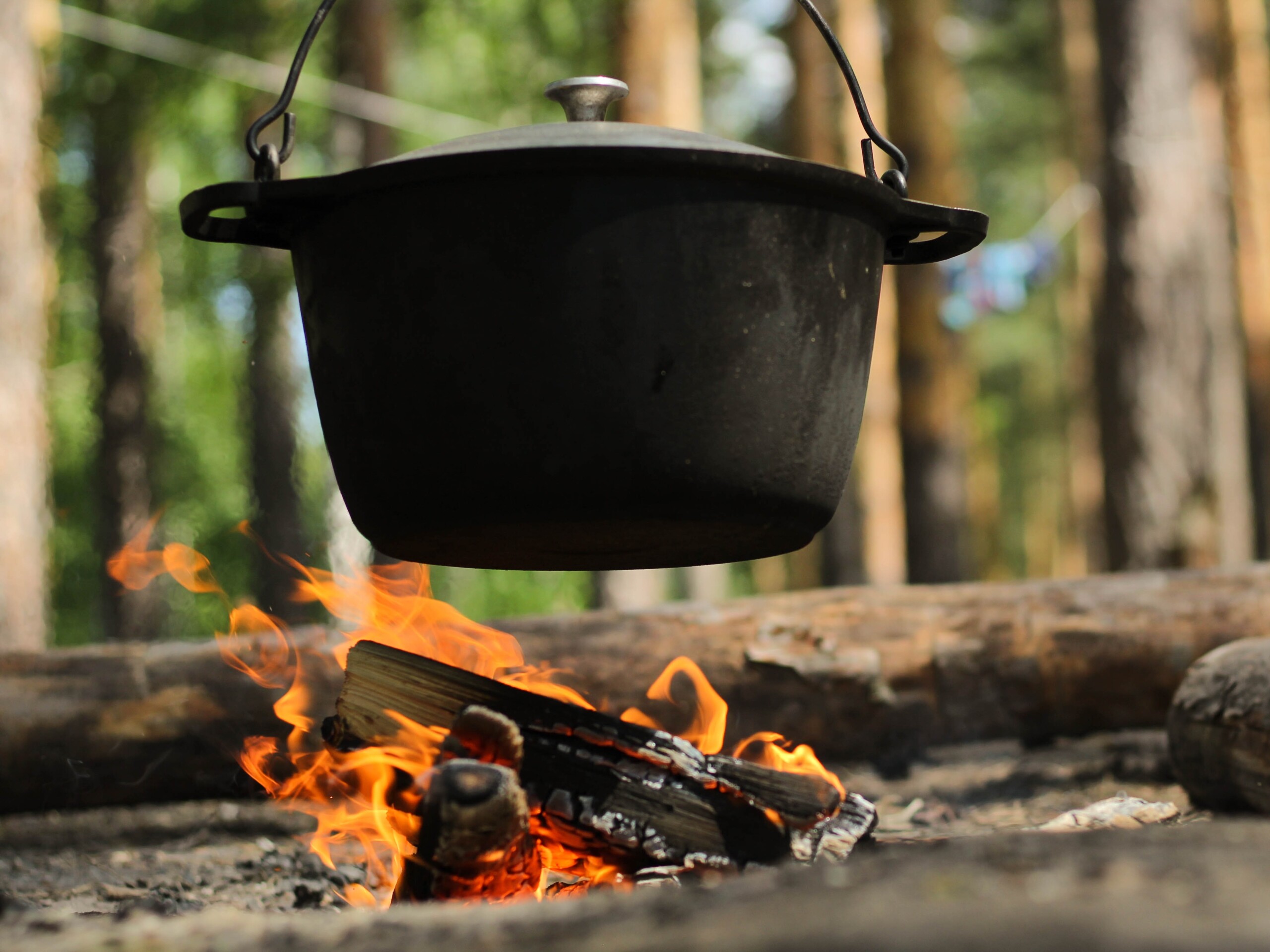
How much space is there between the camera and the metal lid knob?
207cm

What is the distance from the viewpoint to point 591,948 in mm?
1142

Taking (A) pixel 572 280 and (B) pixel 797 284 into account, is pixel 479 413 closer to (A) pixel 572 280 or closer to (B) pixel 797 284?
(A) pixel 572 280

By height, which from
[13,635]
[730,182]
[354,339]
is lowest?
[13,635]

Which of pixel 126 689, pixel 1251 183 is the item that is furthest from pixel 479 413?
pixel 1251 183

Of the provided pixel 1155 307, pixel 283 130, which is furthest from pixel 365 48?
pixel 283 130

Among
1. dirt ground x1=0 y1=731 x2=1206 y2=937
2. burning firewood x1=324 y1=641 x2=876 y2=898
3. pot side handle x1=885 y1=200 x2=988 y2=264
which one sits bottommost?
dirt ground x1=0 y1=731 x2=1206 y2=937

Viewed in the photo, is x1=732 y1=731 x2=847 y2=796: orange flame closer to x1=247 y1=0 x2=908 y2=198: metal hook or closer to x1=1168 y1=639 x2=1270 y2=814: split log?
x1=1168 y1=639 x2=1270 y2=814: split log

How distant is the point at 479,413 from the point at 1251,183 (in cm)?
1143

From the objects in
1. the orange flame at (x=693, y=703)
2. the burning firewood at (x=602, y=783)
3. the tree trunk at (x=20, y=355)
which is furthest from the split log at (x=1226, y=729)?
the tree trunk at (x=20, y=355)

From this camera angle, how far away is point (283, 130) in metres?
1.91

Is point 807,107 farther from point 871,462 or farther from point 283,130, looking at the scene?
point 283,130

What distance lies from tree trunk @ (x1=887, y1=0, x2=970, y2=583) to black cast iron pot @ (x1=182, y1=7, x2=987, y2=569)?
4947 millimetres

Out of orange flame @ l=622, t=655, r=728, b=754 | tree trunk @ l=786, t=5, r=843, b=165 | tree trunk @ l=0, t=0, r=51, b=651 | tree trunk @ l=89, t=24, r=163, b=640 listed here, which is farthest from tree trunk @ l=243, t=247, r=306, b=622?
orange flame @ l=622, t=655, r=728, b=754

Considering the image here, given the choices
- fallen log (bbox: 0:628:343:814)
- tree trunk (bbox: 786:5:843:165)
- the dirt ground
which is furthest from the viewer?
tree trunk (bbox: 786:5:843:165)
